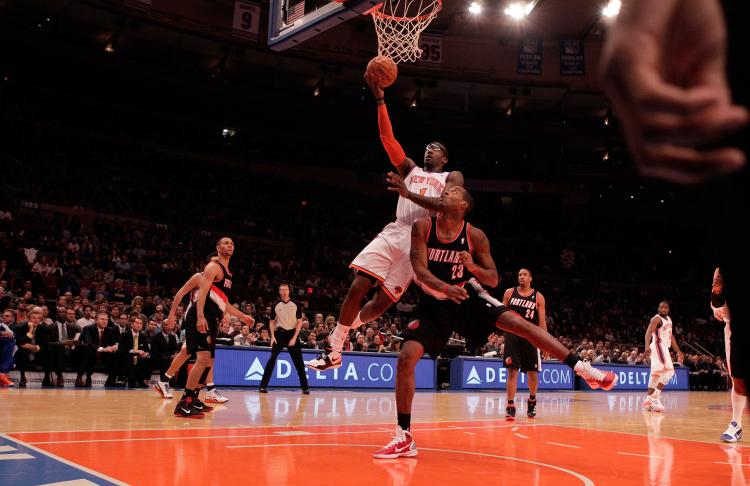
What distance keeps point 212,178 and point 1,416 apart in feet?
75.2

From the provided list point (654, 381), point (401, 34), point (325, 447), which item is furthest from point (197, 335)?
point (654, 381)

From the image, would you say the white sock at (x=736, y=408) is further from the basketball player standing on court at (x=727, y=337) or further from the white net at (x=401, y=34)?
the white net at (x=401, y=34)

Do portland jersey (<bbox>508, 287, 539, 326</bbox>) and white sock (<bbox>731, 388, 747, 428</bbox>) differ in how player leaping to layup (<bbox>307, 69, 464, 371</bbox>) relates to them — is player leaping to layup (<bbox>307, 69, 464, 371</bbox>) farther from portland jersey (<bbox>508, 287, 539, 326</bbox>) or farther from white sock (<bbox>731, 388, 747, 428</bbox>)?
white sock (<bbox>731, 388, 747, 428</bbox>)

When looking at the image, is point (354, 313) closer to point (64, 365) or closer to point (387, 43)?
point (387, 43)

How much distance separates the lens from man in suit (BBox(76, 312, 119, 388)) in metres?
13.2

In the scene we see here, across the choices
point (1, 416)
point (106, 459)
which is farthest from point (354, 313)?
point (1, 416)

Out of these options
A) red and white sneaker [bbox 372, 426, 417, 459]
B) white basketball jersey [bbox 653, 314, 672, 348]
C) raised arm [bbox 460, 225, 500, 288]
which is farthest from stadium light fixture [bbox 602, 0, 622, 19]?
red and white sneaker [bbox 372, 426, 417, 459]

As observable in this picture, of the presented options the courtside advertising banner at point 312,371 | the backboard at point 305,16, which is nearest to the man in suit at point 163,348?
the courtside advertising banner at point 312,371

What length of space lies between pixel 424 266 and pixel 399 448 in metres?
1.58

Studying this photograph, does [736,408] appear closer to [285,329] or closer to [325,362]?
[325,362]

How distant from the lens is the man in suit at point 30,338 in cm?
1252

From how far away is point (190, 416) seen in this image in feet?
27.0

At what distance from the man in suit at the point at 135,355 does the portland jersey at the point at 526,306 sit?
299 inches

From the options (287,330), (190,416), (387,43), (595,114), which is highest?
(595,114)
